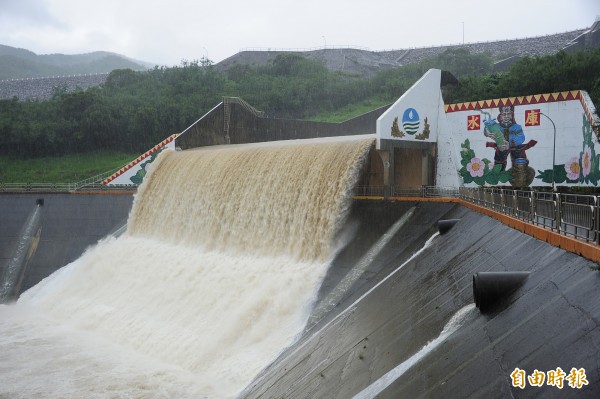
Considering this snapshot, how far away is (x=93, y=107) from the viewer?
43719 millimetres

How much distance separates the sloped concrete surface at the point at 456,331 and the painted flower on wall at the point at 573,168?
5648mm

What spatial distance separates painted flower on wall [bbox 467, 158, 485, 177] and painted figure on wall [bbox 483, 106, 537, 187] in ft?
1.51

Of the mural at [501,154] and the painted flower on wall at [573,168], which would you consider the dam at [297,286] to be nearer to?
the mural at [501,154]

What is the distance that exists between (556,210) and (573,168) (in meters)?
11.3

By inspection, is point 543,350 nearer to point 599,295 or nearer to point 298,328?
point 599,295

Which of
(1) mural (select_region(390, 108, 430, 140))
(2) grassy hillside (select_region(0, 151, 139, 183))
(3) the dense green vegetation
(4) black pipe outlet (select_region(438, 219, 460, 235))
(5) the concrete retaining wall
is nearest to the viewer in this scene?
(4) black pipe outlet (select_region(438, 219, 460, 235))

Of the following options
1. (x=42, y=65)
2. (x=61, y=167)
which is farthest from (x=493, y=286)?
(x=42, y=65)

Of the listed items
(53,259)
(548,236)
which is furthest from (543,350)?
(53,259)

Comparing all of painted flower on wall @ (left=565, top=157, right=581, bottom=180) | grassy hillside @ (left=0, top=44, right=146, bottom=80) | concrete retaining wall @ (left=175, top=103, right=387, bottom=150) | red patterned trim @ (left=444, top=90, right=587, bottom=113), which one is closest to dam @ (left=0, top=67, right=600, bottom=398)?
red patterned trim @ (left=444, top=90, right=587, bottom=113)

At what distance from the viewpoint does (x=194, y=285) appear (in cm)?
1596

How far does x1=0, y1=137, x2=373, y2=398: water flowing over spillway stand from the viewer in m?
12.1

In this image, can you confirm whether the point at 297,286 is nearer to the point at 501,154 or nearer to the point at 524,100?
the point at 501,154

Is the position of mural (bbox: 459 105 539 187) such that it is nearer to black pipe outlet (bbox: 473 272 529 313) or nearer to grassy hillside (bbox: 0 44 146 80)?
black pipe outlet (bbox: 473 272 529 313)

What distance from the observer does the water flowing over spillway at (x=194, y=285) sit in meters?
12.1
